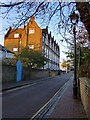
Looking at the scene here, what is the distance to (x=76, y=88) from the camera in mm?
20547

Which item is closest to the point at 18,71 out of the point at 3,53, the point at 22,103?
the point at 3,53

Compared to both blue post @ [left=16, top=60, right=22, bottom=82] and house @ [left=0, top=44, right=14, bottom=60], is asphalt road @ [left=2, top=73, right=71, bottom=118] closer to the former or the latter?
blue post @ [left=16, top=60, right=22, bottom=82]

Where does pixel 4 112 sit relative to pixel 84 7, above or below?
below

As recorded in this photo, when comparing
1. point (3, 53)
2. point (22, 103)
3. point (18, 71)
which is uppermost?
point (3, 53)

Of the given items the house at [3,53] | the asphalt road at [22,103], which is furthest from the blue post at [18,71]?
the asphalt road at [22,103]

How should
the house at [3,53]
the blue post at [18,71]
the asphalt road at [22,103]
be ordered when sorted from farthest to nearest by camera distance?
the house at [3,53], the blue post at [18,71], the asphalt road at [22,103]

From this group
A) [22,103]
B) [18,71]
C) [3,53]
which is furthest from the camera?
[3,53]

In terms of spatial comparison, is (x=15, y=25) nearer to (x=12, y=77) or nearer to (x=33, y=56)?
(x=12, y=77)

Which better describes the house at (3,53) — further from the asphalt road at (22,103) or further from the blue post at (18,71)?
the asphalt road at (22,103)

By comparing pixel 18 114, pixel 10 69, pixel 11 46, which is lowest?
pixel 18 114

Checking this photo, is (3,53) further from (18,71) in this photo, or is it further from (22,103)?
(22,103)

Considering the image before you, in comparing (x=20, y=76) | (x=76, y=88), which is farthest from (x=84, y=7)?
(x=20, y=76)

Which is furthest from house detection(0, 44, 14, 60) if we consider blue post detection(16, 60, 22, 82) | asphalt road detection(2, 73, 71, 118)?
asphalt road detection(2, 73, 71, 118)

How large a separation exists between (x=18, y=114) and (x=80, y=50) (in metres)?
11.6
